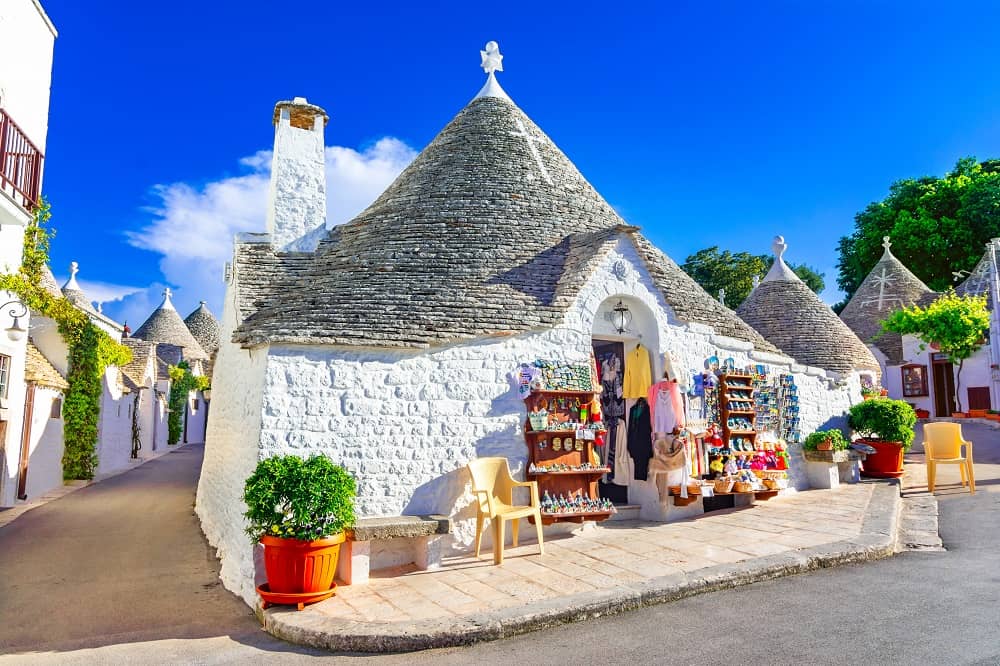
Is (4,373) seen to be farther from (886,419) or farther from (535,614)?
(886,419)

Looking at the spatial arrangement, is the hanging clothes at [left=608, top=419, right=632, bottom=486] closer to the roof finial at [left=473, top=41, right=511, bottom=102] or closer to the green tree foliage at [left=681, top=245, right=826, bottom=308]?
the roof finial at [left=473, top=41, right=511, bottom=102]

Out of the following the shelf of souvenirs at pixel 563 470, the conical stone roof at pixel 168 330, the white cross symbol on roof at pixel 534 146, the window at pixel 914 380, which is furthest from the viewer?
the conical stone roof at pixel 168 330

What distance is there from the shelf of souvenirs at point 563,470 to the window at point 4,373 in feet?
33.9

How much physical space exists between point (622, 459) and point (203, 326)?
1523 inches

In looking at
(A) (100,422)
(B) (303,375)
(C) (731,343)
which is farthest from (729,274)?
(B) (303,375)

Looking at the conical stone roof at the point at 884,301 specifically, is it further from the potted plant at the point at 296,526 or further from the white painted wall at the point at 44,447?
the white painted wall at the point at 44,447

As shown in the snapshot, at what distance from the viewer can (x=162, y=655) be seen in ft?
16.6

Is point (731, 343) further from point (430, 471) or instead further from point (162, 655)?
point (162, 655)

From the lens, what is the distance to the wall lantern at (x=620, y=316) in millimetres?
9188

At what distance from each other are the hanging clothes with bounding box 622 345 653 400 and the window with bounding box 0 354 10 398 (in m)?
11.1

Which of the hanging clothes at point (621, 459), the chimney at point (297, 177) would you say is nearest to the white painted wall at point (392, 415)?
the hanging clothes at point (621, 459)

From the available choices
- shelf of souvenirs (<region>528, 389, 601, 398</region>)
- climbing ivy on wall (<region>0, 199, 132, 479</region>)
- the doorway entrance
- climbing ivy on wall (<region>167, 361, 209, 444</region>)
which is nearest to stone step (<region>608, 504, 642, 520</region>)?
shelf of souvenirs (<region>528, 389, 601, 398</region>)

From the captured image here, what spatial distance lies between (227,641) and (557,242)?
6551 mm

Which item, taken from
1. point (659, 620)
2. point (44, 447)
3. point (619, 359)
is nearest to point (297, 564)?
point (659, 620)
